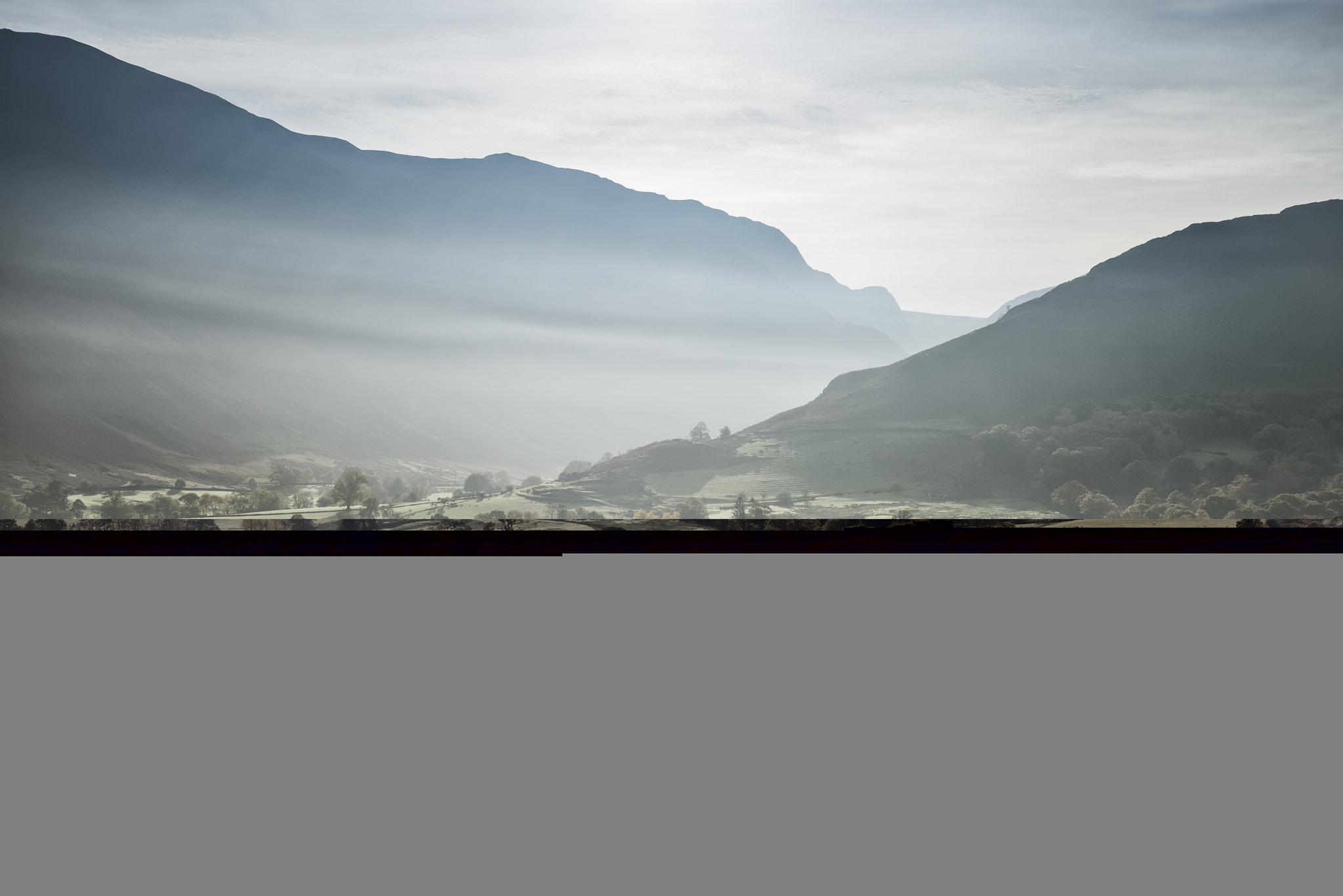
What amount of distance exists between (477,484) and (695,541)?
703 mm

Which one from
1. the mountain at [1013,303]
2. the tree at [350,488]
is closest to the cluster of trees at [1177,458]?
the mountain at [1013,303]

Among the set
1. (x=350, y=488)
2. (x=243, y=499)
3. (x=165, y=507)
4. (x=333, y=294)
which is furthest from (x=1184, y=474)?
(x=165, y=507)

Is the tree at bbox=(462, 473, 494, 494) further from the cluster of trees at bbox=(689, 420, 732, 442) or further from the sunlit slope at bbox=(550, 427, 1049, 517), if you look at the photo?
the cluster of trees at bbox=(689, 420, 732, 442)

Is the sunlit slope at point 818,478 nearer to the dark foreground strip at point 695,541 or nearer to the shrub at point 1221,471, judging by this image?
the dark foreground strip at point 695,541

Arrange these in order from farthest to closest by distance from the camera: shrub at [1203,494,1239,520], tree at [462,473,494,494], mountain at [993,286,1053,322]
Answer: mountain at [993,286,1053,322], tree at [462,473,494,494], shrub at [1203,494,1239,520]

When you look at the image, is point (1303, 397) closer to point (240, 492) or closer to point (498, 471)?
point (498, 471)

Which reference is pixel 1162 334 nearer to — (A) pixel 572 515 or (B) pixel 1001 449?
(B) pixel 1001 449

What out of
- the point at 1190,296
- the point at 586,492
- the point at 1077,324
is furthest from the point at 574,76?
the point at 1190,296

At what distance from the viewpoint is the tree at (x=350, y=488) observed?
283cm

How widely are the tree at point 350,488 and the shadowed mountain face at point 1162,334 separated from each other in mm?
1239

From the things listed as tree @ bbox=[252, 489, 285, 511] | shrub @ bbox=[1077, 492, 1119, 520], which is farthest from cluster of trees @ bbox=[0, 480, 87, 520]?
shrub @ bbox=[1077, 492, 1119, 520]

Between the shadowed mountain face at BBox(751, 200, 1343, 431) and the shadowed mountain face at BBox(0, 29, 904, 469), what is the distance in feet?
0.73

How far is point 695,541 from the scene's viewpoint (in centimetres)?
281

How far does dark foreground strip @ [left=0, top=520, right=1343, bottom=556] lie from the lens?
2770mm
